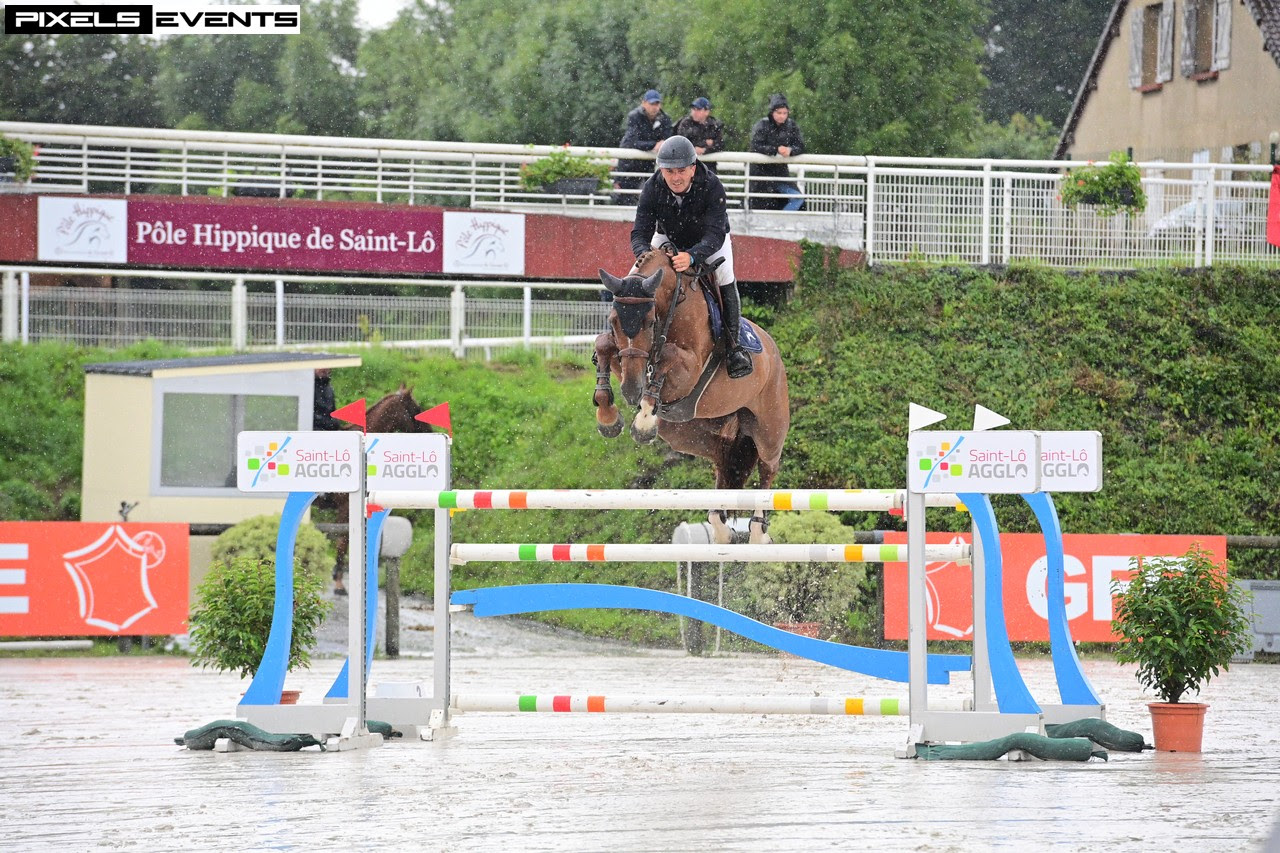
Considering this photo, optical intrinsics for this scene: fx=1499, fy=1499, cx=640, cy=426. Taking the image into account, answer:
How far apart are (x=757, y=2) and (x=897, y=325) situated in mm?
14902

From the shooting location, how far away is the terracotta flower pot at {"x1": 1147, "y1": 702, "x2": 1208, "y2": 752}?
611 centimetres

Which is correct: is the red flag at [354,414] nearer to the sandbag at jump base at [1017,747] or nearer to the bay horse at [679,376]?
the bay horse at [679,376]

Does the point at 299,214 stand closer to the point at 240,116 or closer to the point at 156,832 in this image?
the point at 156,832

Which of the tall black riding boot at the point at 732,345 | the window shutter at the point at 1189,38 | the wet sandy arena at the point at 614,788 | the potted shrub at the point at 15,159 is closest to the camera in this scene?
the wet sandy arena at the point at 614,788

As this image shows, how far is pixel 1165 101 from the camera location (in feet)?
78.8

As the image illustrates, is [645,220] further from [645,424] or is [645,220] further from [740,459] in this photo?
[740,459]

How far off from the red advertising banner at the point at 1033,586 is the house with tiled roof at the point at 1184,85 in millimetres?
10345

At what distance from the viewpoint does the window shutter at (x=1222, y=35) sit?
860 inches

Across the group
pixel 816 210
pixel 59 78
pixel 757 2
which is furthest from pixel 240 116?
pixel 816 210

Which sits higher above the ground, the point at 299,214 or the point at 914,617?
the point at 299,214

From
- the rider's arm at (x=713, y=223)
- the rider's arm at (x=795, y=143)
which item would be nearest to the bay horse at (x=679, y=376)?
the rider's arm at (x=713, y=223)

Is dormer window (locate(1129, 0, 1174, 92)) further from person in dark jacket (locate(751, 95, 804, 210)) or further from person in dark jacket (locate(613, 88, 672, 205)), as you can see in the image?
person in dark jacket (locate(613, 88, 672, 205))

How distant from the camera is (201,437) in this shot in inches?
500

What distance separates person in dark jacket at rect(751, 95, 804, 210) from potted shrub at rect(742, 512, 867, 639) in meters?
5.10
